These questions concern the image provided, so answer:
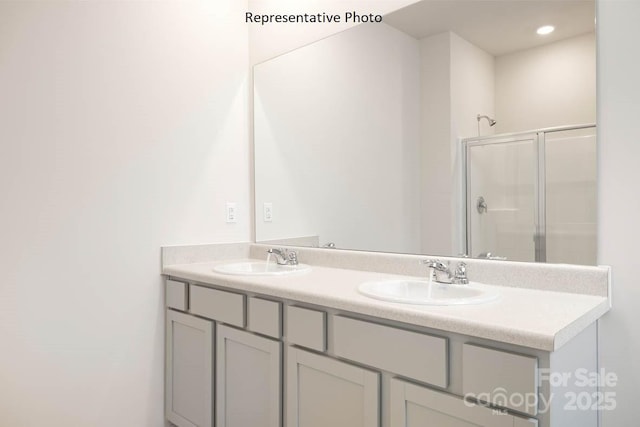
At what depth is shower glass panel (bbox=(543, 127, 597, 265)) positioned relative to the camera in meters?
1.34

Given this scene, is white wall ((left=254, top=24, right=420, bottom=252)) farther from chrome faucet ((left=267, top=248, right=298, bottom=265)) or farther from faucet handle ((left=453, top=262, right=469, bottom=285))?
faucet handle ((left=453, top=262, right=469, bottom=285))

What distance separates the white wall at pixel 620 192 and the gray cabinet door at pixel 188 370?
146 cm

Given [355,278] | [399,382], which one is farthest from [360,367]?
[355,278]

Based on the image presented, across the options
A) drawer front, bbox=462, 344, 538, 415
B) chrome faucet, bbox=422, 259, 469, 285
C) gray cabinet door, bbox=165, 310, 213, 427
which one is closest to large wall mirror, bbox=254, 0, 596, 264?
chrome faucet, bbox=422, 259, 469, 285

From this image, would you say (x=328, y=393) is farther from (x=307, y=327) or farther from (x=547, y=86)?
(x=547, y=86)

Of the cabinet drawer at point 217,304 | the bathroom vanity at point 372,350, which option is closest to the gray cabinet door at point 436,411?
the bathroom vanity at point 372,350

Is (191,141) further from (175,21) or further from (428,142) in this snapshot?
(428,142)

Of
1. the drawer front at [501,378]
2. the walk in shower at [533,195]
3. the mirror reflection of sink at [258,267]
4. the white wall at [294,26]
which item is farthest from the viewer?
the mirror reflection of sink at [258,267]

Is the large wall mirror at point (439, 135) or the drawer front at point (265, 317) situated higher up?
the large wall mirror at point (439, 135)

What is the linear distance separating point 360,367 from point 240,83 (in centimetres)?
175

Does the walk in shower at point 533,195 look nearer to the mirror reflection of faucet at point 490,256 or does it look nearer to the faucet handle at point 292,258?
the mirror reflection of faucet at point 490,256

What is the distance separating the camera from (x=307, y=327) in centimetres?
144

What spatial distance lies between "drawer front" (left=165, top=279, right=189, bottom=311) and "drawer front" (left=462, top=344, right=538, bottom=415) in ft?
4.43

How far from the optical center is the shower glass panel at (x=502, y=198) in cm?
147
